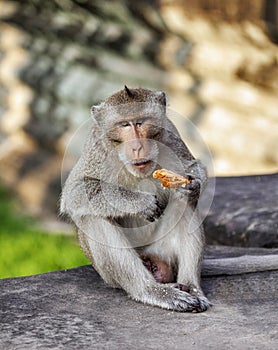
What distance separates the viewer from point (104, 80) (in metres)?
→ 12.1

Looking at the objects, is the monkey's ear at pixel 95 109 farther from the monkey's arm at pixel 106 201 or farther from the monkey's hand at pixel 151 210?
the monkey's hand at pixel 151 210

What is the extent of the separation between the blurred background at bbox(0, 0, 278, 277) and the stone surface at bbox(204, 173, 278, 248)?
2.54m

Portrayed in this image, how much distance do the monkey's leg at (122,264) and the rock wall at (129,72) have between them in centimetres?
552

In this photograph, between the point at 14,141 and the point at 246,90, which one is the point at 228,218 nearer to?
the point at 246,90

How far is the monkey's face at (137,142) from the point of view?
5250 mm

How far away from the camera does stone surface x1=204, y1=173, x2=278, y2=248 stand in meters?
7.06

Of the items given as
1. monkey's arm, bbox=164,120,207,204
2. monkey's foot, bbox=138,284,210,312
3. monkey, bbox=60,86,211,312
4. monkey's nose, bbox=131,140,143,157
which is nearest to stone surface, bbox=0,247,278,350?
monkey's foot, bbox=138,284,210,312

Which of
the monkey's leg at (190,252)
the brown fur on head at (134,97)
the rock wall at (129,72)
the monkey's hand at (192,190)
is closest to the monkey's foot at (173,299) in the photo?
the monkey's leg at (190,252)

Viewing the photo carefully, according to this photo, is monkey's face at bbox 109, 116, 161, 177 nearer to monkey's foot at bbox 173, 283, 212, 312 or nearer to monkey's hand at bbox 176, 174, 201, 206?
monkey's hand at bbox 176, 174, 201, 206

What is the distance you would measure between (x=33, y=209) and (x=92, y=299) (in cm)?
706

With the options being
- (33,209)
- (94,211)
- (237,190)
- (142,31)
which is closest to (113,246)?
(94,211)

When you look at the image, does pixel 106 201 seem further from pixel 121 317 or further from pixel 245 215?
pixel 245 215

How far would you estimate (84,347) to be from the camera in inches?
178

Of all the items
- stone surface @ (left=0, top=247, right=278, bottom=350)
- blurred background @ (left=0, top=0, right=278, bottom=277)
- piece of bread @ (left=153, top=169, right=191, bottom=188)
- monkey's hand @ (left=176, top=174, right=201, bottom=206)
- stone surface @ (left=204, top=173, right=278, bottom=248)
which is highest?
blurred background @ (left=0, top=0, right=278, bottom=277)
